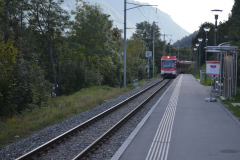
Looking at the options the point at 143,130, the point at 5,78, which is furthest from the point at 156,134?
the point at 5,78

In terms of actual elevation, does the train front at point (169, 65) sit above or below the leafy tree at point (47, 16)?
below

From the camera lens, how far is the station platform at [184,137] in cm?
727

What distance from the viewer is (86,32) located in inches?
1743

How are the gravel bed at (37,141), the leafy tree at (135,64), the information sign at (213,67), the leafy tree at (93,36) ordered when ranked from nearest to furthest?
the gravel bed at (37,141)
the information sign at (213,67)
the leafy tree at (93,36)
the leafy tree at (135,64)

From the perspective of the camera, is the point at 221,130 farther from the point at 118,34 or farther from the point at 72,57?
the point at 118,34

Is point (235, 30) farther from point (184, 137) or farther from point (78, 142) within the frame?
point (78, 142)

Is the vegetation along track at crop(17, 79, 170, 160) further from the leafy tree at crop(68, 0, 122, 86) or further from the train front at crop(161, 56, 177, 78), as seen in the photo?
the train front at crop(161, 56, 177, 78)

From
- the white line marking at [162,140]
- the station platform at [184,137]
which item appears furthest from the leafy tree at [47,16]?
the white line marking at [162,140]

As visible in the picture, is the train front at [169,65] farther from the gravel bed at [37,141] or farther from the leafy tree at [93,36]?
the gravel bed at [37,141]

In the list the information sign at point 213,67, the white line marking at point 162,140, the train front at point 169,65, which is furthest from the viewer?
the train front at point 169,65

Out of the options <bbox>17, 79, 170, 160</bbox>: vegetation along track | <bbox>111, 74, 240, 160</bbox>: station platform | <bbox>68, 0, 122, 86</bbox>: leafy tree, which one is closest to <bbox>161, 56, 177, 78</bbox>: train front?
<bbox>68, 0, 122, 86</bbox>: leafy tree

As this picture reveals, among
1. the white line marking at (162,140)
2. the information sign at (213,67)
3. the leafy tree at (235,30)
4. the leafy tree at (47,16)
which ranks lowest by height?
the white line marking at (162,140)

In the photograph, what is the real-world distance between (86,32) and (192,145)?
37.9m

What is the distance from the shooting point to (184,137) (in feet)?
29.6
